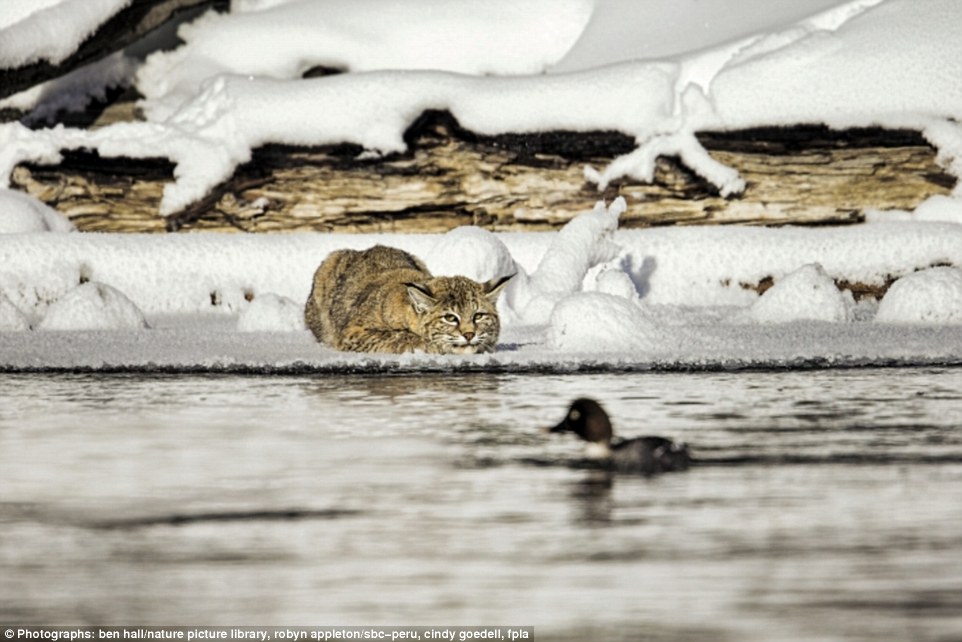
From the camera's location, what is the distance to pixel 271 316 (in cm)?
1059

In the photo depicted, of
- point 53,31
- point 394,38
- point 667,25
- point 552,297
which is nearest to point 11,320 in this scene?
point 53,31

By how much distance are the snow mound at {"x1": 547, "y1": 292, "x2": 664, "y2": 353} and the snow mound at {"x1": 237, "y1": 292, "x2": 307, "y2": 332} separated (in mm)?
2310

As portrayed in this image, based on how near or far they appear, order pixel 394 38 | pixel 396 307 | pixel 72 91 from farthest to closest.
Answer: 1. pixel 72 91
2. pixel 394 38
3. pixel 396 307

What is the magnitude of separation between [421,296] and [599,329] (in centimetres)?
101

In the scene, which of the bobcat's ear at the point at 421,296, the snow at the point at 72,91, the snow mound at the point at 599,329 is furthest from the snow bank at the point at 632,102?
the bobcat's ear at the point at 421,296

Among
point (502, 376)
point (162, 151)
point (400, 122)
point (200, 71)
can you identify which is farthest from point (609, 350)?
point (200, 71)

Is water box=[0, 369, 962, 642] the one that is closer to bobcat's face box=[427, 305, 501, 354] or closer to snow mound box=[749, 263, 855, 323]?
bobcat's face box=[427, 305, 501, 354]

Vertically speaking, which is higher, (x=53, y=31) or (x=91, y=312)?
(x=53, y=31)

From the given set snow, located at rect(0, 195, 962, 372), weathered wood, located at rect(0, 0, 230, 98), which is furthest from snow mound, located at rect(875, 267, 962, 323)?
weathered wood, located at rect(0, 0, 230, 98)

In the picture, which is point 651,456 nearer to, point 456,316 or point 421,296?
point 456,316

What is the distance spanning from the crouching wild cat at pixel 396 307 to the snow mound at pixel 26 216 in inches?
120

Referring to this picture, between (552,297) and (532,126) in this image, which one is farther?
(532,126)

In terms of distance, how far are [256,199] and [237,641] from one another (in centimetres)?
990

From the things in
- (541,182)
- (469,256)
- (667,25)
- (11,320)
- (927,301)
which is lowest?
(927,301)
